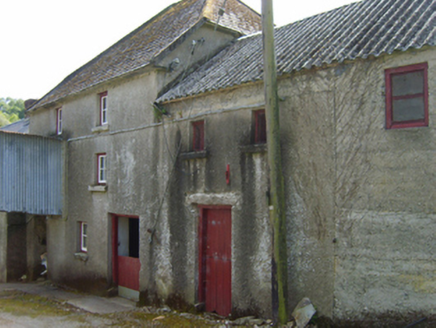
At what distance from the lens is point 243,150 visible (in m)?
10.5

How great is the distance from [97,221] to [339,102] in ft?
33.5

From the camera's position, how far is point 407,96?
8180 millimetres

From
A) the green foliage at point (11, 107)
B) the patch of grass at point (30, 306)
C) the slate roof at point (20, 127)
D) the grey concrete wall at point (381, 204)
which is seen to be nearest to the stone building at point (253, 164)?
the grey concrete wall at point (381, 204)

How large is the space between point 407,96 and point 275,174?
287cm

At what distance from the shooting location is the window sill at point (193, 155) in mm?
11539

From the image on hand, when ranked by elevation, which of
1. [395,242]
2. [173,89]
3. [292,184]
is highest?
[173,89]

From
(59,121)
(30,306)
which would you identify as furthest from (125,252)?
(59,121)

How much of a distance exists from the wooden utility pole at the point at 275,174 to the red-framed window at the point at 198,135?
3545 millimetres

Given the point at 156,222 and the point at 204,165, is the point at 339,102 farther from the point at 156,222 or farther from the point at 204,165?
the point at 156,222

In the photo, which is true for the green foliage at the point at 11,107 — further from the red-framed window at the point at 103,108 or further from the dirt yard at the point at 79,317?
the dirt yard at the point at 79,317

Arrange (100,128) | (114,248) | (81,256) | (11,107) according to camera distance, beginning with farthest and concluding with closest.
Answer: (11,107) → (81,256) → (100,128) → (114,248)

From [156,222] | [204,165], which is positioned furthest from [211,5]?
[156,222]

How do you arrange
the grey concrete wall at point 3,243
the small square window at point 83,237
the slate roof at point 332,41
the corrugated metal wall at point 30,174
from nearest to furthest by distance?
1. the slate roof at point 332,41
2. the corrugated metal wall at point 30,174
3. the small square window at point 83,237
4. the grey concrete wall at point 3,243

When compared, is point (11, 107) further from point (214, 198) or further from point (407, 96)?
point (407, 96)
